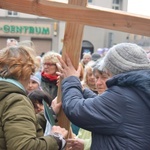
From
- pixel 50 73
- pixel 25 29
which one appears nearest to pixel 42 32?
→ pixel 25 29

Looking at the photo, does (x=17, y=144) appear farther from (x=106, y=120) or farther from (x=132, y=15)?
(x=132, y=15)

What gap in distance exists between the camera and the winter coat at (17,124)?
1.86 meters

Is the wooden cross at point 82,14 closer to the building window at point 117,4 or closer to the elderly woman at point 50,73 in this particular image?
the elderly woman at point 50,73

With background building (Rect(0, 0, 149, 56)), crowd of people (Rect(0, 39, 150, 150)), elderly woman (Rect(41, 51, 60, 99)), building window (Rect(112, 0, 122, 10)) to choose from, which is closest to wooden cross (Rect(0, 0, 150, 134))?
crowd of people (Rect(0, 39, 150, 150))

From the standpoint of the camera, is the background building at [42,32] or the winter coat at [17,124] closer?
the winter coat at [17,124]

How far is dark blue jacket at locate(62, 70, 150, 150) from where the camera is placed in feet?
5.97

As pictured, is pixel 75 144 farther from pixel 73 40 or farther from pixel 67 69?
pixel 73 40

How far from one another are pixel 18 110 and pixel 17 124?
0.08 meters

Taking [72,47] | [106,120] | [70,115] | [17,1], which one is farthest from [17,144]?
[17,1]

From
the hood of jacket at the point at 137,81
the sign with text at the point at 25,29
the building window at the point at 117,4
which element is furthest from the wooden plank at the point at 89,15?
the sign with text at the point at 25,29

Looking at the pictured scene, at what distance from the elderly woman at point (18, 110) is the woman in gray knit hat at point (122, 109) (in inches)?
8.1

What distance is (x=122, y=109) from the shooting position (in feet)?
5.98

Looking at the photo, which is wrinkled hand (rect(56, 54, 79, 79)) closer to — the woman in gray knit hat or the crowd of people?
the crowd of people

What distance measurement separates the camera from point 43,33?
76.3 ft
